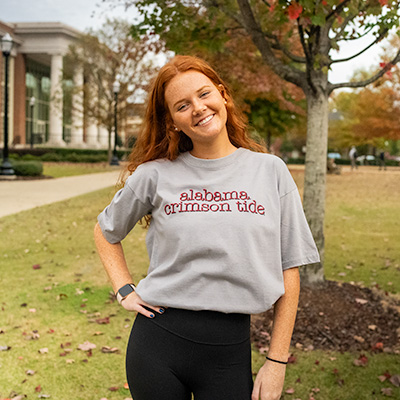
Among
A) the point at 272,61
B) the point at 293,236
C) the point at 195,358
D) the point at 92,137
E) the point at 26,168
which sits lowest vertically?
the point at 26,168

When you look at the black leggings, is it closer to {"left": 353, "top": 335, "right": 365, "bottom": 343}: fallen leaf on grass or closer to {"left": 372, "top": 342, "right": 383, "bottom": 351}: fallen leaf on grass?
{"left": 372, "top": 342, "right": 383, "bottom": 351}: fallen leaf on grass

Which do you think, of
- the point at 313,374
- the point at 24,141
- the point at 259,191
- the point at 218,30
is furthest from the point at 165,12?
the point at 24,141

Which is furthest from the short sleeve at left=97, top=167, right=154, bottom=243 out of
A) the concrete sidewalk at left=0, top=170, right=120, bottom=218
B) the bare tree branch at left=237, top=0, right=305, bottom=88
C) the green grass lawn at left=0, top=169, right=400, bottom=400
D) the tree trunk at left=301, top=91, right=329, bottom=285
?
the concrete sidewalk at left=0, top=170, right=120, bottom=218

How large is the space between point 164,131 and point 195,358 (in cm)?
91

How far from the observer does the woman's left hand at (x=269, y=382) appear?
6.24ft

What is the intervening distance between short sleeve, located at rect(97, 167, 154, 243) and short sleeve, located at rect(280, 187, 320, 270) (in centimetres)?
51

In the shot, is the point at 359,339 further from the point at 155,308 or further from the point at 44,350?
the point at 155,308

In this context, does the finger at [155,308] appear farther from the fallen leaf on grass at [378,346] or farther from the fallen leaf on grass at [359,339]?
the fallen leaf on grass at [359,339]

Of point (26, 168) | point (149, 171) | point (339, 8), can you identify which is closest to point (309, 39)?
point (339, 8)

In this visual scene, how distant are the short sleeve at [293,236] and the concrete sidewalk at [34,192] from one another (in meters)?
10.6

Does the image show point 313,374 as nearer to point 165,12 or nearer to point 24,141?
point 165,12

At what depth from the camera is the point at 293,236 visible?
195 centimetres

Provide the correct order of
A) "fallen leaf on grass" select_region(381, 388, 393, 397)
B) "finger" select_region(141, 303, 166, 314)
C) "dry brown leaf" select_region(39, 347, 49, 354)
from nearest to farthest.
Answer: "finger" select_region(141, 303, 166, 314) < "fallen leaf on grass" select_region(381, 388, 393, 397) < "dry brown leaf" select_region(39, 347, 49, 354)

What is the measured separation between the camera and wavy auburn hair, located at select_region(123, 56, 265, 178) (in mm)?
2104
